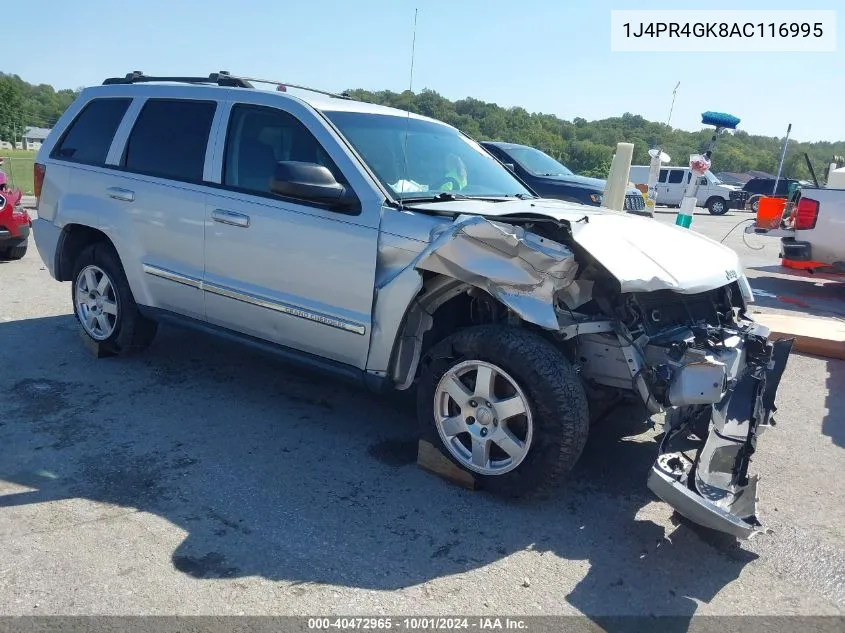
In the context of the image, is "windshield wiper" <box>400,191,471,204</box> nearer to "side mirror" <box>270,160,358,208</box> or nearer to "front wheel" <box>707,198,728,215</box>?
"side mirror" <box>270,160,358,208</box>

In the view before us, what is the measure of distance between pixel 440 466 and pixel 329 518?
2.26 feet

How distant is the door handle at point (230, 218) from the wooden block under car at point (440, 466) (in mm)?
1716

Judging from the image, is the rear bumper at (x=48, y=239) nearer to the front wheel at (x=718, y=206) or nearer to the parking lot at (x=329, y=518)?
the parking lot at (x=329, y=518)

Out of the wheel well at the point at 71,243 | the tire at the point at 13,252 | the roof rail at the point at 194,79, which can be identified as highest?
the roof rail at the point at 194,79

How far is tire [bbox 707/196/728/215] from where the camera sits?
30734 millimetres

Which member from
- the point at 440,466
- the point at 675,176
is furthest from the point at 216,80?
the point at 675,176

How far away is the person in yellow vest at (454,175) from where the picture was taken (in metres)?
4.38

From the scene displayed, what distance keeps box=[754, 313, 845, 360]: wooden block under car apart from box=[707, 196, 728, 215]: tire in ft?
83.3

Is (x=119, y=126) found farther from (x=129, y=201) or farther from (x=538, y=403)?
(x=538, y=403)

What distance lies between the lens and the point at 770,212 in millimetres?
12836

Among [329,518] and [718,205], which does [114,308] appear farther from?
[718,205]

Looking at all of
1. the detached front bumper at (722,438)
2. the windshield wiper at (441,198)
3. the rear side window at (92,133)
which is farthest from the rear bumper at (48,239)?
the detached front bumper at (722,438)

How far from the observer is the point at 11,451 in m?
3.79

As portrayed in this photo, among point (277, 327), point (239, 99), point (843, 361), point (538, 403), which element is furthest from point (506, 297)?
point (843, 361)
